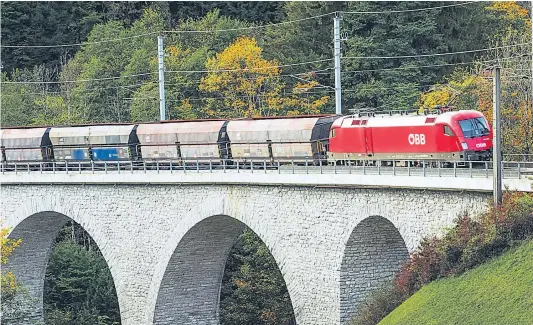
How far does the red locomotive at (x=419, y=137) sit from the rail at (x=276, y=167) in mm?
464

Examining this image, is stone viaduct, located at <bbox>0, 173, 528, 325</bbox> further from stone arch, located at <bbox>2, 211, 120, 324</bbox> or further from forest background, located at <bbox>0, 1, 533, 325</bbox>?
forest background, located at <bbox>0, 1, 533, 325</bbox>

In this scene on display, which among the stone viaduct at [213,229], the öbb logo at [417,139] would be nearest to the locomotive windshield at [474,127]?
the öbb logo at [417,139]

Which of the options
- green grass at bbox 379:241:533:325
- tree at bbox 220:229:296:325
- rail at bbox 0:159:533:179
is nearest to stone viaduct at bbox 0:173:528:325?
rail at bbox 0:159:533:179

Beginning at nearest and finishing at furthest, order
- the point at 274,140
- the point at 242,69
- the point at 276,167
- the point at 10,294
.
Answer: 1. the point at 276,167
2. the point at 274,140
3. the point at 10,294
4. the point at 242,69

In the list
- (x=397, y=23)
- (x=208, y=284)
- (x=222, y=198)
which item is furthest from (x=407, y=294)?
(x=397, y=23)

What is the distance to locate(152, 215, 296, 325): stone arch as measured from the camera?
155ft

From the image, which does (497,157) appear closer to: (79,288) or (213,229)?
(213,229)

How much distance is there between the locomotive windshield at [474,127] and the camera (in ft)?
125

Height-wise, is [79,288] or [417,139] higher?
[417,139]

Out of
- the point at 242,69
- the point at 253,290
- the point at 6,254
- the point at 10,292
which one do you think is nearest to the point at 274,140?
the point at 10,292

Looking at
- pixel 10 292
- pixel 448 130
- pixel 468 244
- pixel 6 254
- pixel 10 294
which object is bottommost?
pixel 10 294

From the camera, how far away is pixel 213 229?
156 ft

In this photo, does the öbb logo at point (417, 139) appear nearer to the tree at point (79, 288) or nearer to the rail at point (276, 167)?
the rail at point (276, 167)

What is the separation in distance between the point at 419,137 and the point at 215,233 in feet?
40.3
